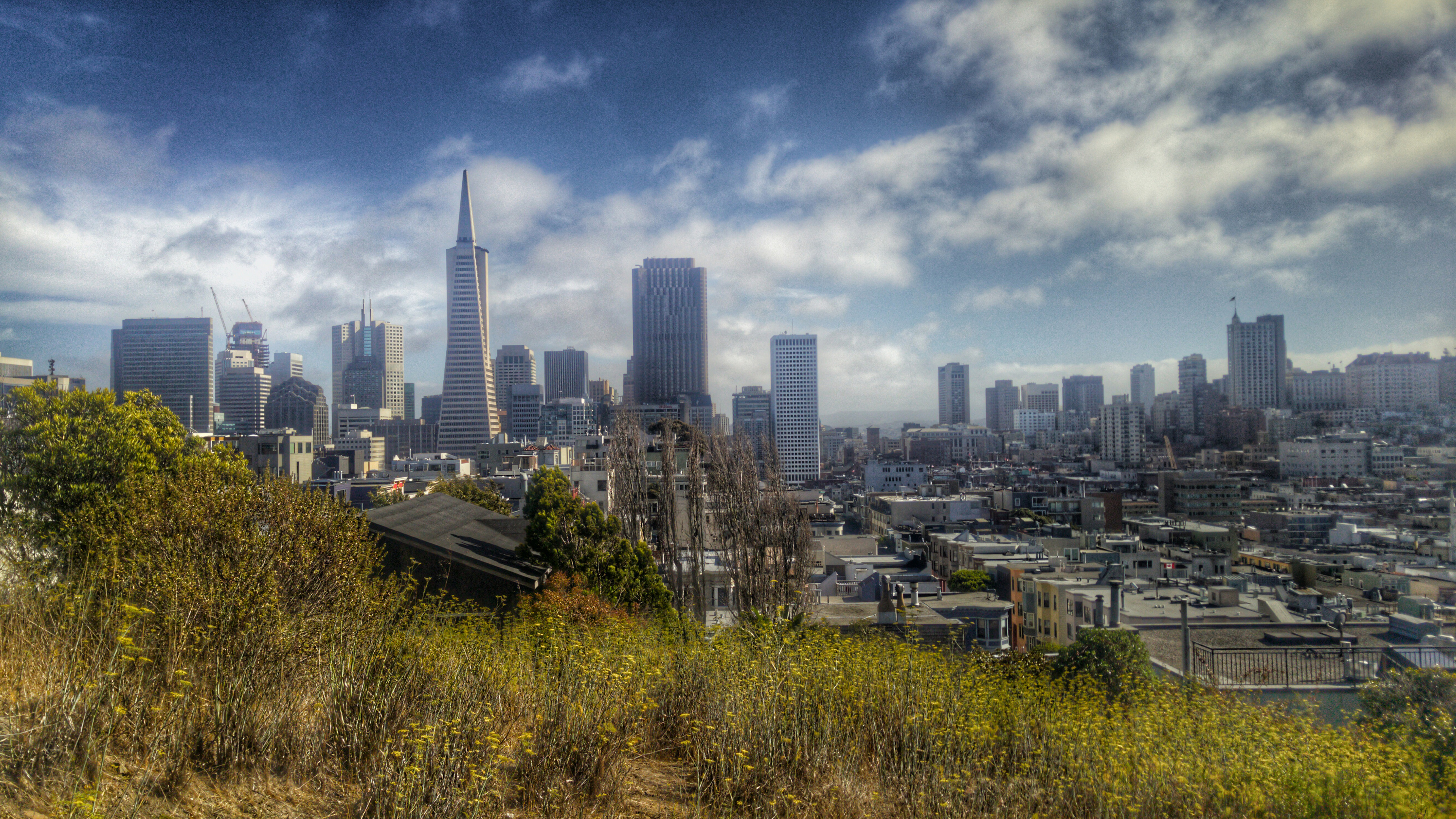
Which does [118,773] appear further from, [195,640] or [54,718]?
[195,640]

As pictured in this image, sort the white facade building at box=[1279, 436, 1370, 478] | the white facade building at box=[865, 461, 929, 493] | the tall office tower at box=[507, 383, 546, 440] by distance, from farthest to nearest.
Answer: the tall office tower at box=[507, 383, 546, 440] < the white facade building at box=[865, 461, 929, 493] < the white facade building at box=[1279, 436, 1370, 478]

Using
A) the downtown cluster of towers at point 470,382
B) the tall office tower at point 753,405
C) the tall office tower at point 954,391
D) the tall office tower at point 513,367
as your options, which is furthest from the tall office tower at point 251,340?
the tall office tower at point 954,391

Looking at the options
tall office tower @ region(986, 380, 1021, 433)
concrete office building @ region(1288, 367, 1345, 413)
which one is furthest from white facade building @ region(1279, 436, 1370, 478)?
tall office tower @ region(986, 380, 1021, 433)

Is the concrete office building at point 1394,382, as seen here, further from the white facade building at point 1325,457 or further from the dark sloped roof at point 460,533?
the dark sloped roof at point 460,533

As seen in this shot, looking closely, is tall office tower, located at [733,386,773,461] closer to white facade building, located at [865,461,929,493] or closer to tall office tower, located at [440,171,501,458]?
white facade building, located at [865,461,929,493]

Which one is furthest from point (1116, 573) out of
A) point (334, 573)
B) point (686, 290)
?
point (686, 290)

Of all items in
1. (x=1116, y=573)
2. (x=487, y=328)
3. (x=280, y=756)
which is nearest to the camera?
(x=280, y=756)
